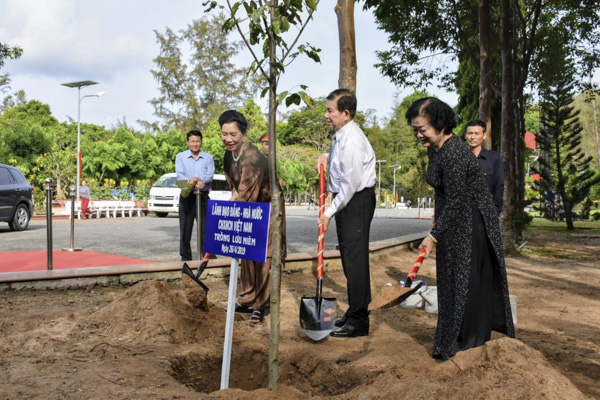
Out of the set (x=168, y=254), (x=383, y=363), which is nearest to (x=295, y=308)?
(x=383, y=363)

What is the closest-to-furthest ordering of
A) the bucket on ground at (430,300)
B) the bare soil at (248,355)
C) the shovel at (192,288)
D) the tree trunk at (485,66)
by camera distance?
the bare soil at (248,355), the shovel at (192,288), the bucket on ground at (430,300), the tree trunk at (485,66)

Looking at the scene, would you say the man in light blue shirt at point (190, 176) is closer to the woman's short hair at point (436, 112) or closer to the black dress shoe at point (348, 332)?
the black dress shoe at point (348, 332)

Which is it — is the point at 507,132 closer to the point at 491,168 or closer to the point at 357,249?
the point at 491,168

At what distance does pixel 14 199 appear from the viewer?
49.8ft

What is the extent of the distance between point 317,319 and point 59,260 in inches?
223

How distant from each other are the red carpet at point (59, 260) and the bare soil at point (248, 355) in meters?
1.96

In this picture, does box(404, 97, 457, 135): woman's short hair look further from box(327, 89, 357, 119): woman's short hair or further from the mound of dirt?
the mound of dirt

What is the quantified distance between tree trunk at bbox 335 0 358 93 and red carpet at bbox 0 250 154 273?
4144mm

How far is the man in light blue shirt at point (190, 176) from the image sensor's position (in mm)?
7727

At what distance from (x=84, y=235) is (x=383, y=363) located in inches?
455

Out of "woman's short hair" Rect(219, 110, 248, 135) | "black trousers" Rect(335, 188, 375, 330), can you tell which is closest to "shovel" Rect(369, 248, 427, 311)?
"black trousers" Rect(335, 188, 375, 330)

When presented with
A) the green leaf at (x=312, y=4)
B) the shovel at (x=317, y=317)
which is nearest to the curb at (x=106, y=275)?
the shovel at (x=317, y=317)

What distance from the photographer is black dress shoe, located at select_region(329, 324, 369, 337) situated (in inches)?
190

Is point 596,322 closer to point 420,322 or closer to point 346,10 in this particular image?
point 420,322
